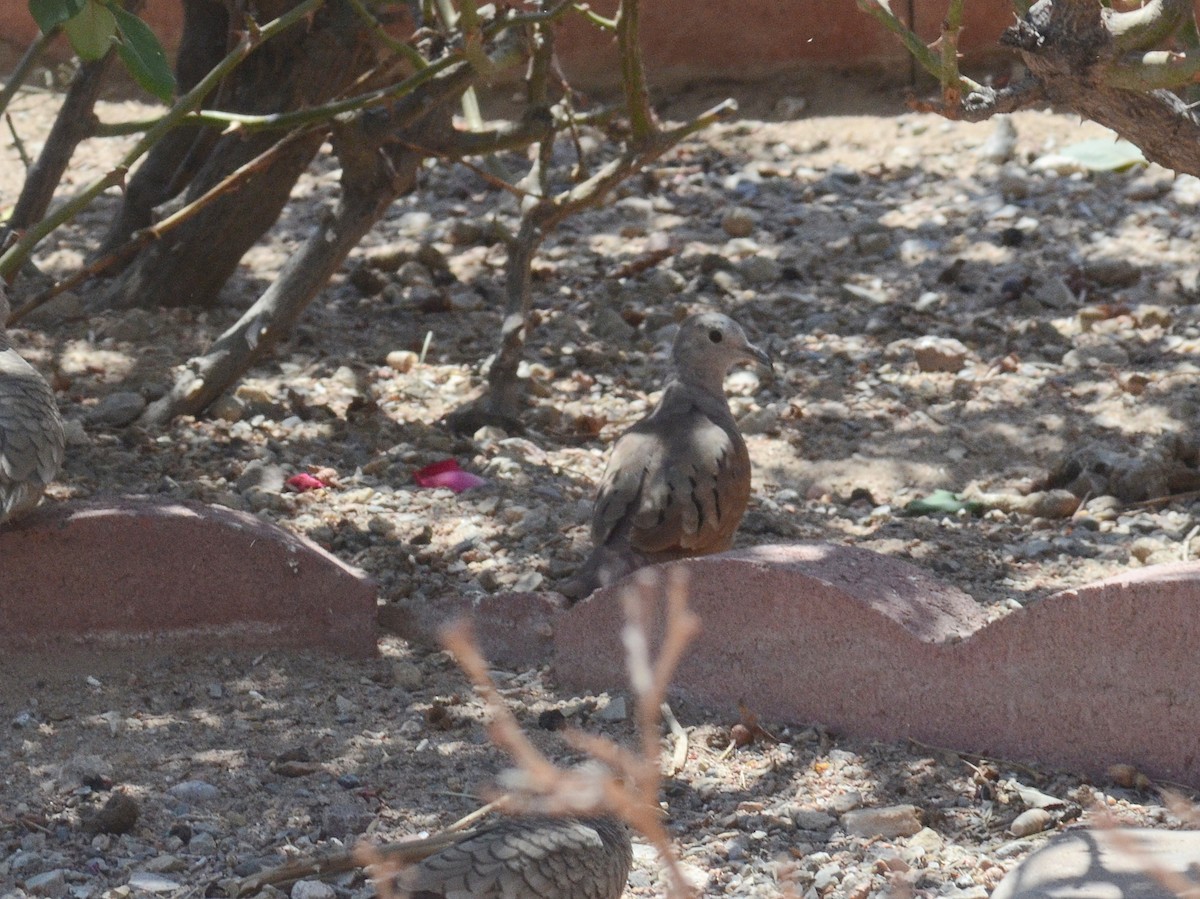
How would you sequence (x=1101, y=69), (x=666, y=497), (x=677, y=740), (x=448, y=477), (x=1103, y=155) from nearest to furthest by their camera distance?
1. (x=1101, y=69)
2. (x=677, y=740)
3. (x=666, y=497)
4. (x=448, y=477)
5. (x=1103, y=155)

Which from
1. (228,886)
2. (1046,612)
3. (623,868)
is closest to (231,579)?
(228,886)

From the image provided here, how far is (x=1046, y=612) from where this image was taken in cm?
354

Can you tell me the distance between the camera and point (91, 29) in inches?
139

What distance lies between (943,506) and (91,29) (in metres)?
3.28

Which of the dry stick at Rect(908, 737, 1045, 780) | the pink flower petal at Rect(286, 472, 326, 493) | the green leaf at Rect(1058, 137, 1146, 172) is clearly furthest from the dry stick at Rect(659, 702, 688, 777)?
the green leaf at Rect(1058, 137, 1146, 172)

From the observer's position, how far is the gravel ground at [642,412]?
136 inches

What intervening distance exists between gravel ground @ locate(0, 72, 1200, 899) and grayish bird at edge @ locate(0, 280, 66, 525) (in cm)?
52

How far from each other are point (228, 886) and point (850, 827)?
1.33 m

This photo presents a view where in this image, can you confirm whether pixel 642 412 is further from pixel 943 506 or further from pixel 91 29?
pixel 91 29

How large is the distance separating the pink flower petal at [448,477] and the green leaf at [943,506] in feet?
5.07

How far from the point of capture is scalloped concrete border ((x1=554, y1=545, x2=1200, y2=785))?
3.46 m

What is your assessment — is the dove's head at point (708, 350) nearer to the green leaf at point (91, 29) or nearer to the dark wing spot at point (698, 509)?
the dark wing spot at point (698, 509)

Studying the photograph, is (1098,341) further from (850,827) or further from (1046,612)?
(850,827)

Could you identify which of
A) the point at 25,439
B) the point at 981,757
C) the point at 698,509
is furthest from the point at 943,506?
the point at 25,439
